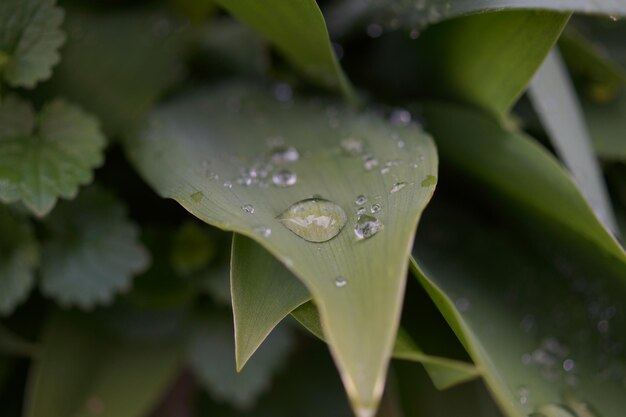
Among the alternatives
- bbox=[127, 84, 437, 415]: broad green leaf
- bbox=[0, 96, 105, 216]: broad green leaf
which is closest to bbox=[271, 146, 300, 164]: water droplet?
bbox=[127, 84, 437, 415]: broad green leaf

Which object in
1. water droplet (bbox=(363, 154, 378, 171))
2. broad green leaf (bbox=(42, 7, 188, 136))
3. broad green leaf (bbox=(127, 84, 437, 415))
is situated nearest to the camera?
broad green leaf (bbox=(127, 84, 437, 415))

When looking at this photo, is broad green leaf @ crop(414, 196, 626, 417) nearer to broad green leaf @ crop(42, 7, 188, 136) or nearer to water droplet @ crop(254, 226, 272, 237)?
water droplet @ crop(254, 226, 272, 237)

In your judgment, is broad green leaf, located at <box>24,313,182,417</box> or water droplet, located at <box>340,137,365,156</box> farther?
broad green leaf, located at <box>24,313,182,417</box>

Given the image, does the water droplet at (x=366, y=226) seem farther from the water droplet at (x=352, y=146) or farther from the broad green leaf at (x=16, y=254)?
the broad green leaf at (x=16, y=254)

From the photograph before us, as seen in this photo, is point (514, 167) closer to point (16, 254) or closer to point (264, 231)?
point (264, 231)

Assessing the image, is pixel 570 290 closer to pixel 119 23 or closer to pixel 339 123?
pixel 339 123

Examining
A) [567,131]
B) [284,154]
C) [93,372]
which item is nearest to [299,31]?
[284,154]
